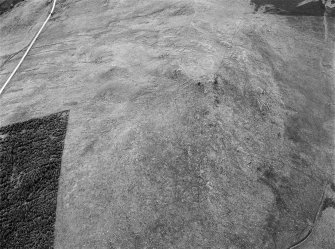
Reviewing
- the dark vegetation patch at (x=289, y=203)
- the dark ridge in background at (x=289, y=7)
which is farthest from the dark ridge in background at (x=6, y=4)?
the dark vegetation patch at (x=289, y=203)

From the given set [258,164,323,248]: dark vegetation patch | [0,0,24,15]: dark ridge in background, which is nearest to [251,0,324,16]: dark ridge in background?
[258,164,323,248]: dark vegetation patch

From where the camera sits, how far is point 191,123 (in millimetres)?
3902

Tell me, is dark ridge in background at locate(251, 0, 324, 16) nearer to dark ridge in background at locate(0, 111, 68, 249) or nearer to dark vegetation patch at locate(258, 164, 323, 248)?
dark vegetation patch at locate(258, 164, 323, 248)

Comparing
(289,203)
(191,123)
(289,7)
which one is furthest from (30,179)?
(289,7)

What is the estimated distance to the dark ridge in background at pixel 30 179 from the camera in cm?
322

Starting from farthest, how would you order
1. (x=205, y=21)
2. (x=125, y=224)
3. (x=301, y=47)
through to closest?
(x=205, y=21) < (x=301, y=47) < (x=125, y=224)

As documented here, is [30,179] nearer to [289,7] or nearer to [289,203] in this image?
[289,203]

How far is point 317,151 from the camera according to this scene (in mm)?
3832

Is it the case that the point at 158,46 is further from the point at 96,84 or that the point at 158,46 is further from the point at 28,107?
the point at 28,107

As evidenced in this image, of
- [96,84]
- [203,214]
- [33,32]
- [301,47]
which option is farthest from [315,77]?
[33,32]

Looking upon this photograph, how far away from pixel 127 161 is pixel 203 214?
106 centimetres

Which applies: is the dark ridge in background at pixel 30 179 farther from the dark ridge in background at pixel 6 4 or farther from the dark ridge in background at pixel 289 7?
the dark ridge in background at pixel 6 4

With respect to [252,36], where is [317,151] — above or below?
below

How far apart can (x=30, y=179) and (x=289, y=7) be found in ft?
17.9
